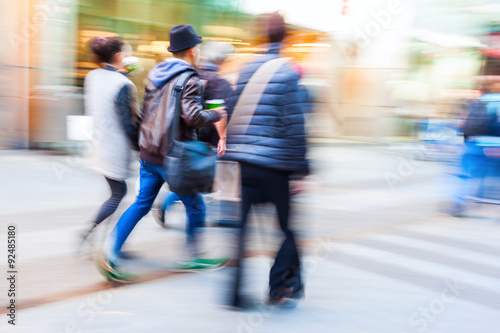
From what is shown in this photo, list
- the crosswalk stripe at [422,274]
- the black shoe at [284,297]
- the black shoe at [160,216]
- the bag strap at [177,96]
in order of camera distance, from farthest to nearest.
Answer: the black shoe at [160,216] < the crosswalk stripe at [422,274] < the bag strap at [177,96] < the black shoe at [284,297]

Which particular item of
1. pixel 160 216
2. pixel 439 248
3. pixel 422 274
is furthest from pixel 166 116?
pixel 439 248

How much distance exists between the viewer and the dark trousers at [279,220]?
311 centimetres

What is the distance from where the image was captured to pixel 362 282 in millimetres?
3988

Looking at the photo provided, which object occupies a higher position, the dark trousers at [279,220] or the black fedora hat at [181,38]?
the black fedora hat at [181,38]

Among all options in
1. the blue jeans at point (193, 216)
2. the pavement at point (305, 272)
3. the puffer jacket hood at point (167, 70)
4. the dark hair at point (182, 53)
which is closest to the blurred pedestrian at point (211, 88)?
the pavement at point (305, 272)

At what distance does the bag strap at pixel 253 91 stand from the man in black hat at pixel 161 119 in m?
0.42

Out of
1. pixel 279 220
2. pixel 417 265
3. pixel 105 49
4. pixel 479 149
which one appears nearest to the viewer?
pixel 279 220

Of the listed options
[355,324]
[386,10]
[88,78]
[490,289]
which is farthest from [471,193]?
[386,10]

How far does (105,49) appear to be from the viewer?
3.81 m

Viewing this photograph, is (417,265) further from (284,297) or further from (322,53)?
(322,53)

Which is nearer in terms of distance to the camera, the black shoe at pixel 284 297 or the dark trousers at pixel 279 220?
→ the dark trousers at pixel 279 220

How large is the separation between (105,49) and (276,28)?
4.60ft

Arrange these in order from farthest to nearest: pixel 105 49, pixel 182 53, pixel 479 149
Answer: pixel 479 149
pixel 105 49
pixel 182 53

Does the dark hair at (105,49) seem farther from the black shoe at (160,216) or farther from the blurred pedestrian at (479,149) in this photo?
the blurred pedestrian at (479,149)
